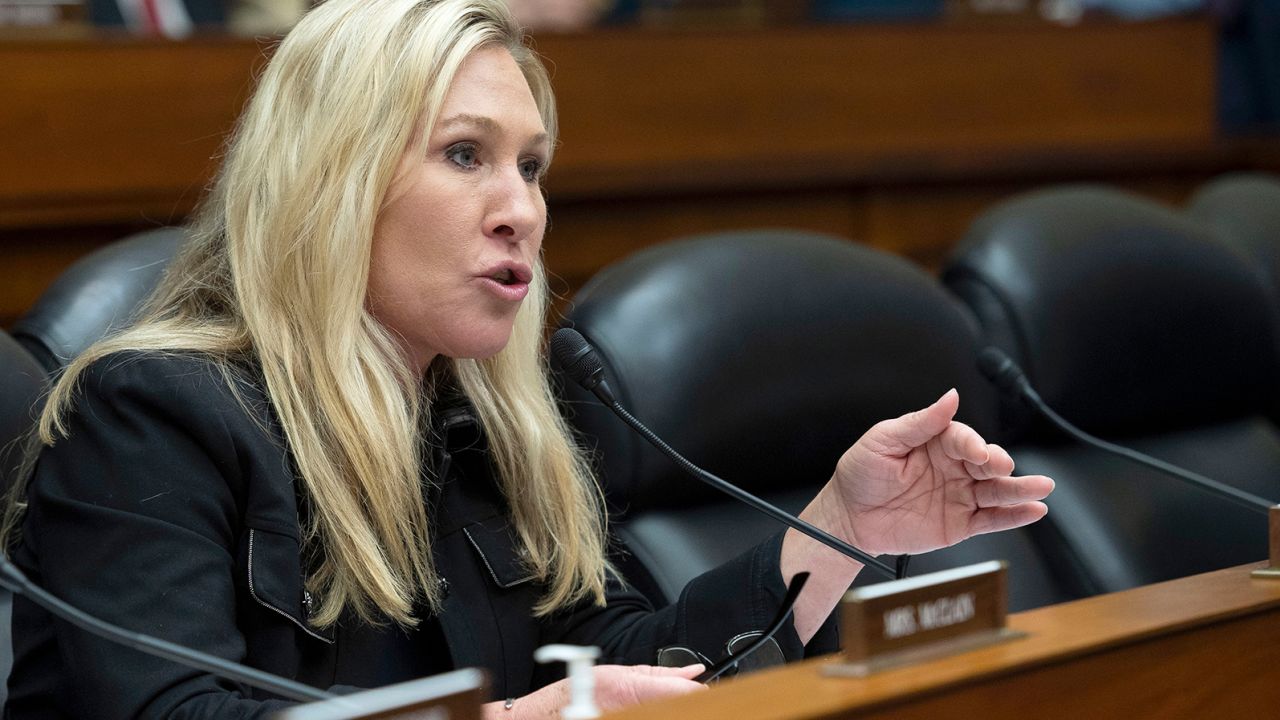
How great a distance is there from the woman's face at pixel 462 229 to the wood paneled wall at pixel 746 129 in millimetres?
1420

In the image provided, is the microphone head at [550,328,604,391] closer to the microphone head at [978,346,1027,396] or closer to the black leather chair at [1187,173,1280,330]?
the microphone head at [978,346,1027,396]

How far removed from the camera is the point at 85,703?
1104 mm

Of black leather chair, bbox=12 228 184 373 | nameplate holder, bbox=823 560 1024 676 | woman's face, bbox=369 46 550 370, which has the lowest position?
nameplate holder, bbox=823 560 1024 676

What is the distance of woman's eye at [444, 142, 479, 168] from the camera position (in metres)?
1.34

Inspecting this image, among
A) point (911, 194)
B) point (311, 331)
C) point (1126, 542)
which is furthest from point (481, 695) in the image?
point (911, 194)

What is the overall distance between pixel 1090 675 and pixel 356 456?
656mm

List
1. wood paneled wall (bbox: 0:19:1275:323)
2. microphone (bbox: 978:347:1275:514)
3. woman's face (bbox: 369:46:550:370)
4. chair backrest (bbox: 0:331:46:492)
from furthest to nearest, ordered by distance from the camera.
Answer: wood paneled wall (bbox: 0:19:1275:323)
microphone (bbox: 978:347:1275:514)
chair backrest (bbox: 0:331:46:492)
woman's face (bbox: 369:46:550:370)

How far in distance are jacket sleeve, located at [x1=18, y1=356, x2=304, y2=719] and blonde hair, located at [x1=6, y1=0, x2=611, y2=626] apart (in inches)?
1.6

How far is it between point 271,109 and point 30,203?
4.72 ft

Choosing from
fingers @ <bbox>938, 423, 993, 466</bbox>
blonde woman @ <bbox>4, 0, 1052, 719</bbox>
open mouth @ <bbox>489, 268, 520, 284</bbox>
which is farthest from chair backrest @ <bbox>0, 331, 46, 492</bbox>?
fingers @ <bbox>938, 423, 993, 466</bbox>

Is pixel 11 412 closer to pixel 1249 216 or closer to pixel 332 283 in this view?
pixel 332 283

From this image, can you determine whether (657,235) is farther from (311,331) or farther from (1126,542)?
(311,331)

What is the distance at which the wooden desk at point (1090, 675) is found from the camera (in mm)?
753

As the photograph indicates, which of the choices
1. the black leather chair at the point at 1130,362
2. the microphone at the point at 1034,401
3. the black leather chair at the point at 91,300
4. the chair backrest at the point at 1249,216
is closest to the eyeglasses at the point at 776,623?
the microphone at the point at 1034,401
